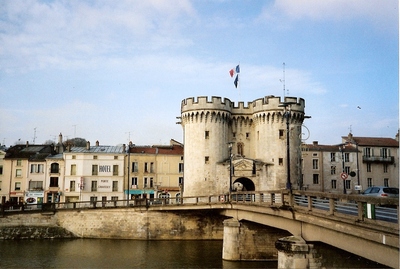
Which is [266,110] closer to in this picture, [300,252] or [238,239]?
[238,239]

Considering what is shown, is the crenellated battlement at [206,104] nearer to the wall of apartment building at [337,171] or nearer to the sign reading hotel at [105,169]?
the sign reading hotel at [105,169]

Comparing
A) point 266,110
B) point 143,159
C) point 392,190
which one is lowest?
point 392,190

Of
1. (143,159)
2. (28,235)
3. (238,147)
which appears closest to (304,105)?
(238,147)

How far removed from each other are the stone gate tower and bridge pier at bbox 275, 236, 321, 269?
23652mm

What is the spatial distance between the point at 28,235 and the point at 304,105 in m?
33.0

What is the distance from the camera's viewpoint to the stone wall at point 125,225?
37156 mm

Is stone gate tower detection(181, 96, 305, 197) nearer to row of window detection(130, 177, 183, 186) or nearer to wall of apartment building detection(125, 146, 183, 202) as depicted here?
wall of apartment building detection(125, 146, 183, 202)

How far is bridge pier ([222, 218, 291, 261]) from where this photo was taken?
2712 cm

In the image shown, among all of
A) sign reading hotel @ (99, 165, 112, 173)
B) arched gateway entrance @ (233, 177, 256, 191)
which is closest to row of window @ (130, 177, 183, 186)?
sign reading hotel @ (99, 165, 112, 173)

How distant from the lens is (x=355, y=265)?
15.3 metres

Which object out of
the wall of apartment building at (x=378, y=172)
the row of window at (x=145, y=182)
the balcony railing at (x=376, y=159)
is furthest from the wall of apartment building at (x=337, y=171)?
the row of window at (x=145, y=182)

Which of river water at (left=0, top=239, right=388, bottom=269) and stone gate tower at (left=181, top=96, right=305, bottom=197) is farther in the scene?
stone gate tower at (left=181, top=96, right=305, bottom=197)

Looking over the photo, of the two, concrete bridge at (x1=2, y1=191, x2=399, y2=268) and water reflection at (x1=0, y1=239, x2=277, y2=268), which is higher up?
concrete bridge at (x1=2, y1=191, x2=399, y2=268)

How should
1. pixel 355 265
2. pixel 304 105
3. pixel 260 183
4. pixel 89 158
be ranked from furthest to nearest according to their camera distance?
pixel 89 158 → pixel 304 105 → pixel 260 183 → pixel 355 265
